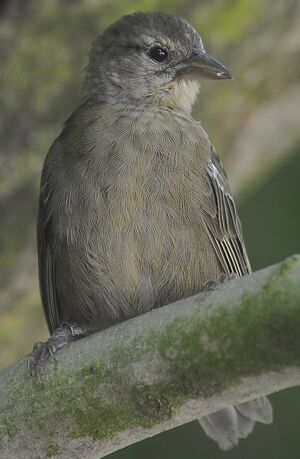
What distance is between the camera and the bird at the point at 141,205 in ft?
12.8

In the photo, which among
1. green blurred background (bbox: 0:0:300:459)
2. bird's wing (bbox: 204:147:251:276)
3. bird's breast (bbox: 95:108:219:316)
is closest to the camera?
bird's breast (bbox: 95:108:219:316)

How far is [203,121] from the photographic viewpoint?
5449 millimetres

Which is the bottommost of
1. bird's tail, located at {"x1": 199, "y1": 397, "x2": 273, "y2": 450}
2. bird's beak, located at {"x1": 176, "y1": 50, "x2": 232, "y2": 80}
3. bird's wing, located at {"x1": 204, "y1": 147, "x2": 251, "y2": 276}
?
bird's tail, located at {"x1": 199, "y1": 397, "x2": 273, "y2": 450}

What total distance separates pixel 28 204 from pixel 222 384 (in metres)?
2.55

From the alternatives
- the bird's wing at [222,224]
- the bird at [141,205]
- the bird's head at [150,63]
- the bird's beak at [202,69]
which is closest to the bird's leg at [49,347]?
the bird at [141,205]

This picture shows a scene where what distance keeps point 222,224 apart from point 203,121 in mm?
1380

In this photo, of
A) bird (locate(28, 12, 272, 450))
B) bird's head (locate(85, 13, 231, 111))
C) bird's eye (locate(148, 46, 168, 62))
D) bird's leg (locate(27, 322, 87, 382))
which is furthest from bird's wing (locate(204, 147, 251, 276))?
bird's leg (locate(27, 322, 87, 382))

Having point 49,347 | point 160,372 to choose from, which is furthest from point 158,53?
point 160,372

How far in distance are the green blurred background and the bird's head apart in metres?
Result: 0.37

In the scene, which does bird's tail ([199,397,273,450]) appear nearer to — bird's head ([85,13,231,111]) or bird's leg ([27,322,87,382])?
bird's leg ([27,322,87,382])

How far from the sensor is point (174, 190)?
12.9 feet

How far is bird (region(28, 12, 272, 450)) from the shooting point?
389cm

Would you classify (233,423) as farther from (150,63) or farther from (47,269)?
(150,63)

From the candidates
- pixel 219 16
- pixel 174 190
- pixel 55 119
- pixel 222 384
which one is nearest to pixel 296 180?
pixel 219 16
